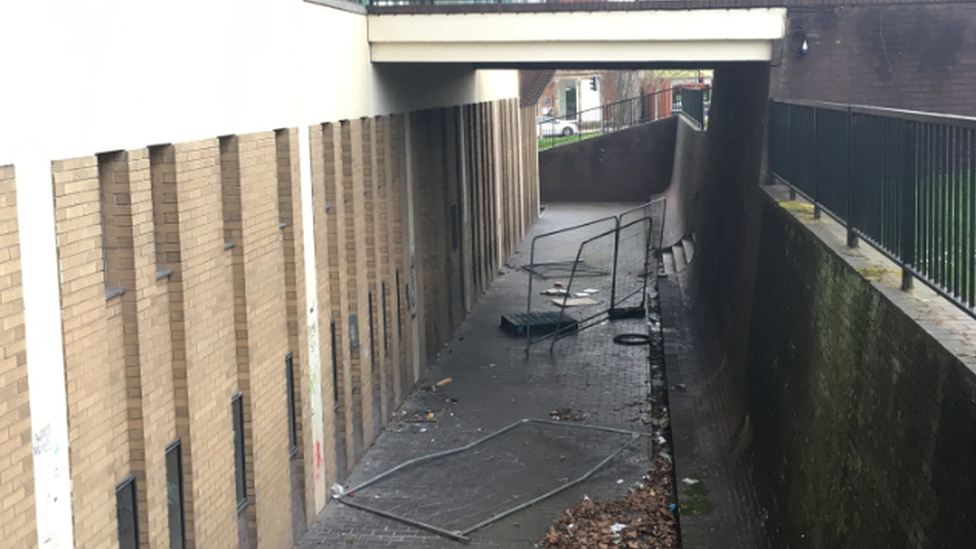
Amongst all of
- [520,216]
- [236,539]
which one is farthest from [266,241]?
[520,216]

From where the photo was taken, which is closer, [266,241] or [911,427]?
[911,427]

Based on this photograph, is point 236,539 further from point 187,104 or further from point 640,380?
A: point 640,380

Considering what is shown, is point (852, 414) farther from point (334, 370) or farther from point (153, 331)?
point (334, 370)

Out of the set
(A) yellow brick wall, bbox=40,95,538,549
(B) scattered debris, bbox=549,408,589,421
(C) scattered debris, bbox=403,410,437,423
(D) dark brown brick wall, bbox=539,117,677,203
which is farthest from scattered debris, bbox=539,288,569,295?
(D) dark brown brick wall, bbox=539,117,677,203

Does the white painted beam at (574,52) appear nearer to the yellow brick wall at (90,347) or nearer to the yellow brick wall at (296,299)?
the yellow brick wall at (296,299)

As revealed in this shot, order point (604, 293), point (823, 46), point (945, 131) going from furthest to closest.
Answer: point (604, 293)
point (823, 46)
point (945, 131)

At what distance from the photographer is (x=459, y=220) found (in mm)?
A: 19469

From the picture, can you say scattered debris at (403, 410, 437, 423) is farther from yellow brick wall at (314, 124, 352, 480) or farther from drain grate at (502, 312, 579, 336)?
drain grate at (502, 312, 579, 336)

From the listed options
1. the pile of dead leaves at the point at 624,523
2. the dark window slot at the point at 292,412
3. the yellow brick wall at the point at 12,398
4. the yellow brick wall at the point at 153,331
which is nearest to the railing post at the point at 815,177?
the pile of dead leaves at the point at 624,523

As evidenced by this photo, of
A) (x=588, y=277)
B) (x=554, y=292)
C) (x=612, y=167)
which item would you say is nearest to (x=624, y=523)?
(x=554, y=292)

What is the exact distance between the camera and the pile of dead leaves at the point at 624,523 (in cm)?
1017

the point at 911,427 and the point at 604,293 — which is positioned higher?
the point at 911,427

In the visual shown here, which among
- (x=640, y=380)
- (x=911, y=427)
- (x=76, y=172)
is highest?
(x=76, y=172)

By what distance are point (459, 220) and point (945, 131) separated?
43.7 ft
